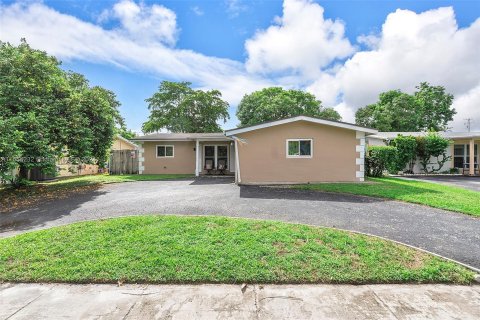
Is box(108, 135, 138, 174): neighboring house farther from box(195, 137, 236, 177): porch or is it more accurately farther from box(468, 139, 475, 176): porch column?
box(468, 139, 475, 176): porch column

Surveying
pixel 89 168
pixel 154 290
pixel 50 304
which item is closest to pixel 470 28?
pixel 154 290

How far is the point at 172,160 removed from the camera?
722 inches

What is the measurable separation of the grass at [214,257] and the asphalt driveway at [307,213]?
2.90 ft

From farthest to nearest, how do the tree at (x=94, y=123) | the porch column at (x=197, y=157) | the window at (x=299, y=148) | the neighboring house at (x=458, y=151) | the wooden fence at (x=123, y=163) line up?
the wooden fence at (x=123, y=163)
the neighboring house at (x=458, y=151)
the porch column at (x=197, y=157)
the window at (x=299, y=148)
the tree at (x=94, y=123)

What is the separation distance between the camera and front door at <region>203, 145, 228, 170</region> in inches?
702

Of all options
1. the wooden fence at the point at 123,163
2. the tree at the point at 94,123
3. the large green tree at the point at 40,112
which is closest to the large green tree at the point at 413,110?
the wooden fence at the point at 123,163

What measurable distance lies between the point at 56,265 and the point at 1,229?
359 centimetres

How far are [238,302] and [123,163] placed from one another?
18.5 meters

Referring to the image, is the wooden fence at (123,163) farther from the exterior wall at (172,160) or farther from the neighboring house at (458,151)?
the neighboring house at (458,151)

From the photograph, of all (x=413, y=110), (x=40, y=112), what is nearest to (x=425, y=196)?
(x=40, y=112)

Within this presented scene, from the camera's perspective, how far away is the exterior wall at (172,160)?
18.3m

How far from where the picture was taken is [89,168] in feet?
68.9

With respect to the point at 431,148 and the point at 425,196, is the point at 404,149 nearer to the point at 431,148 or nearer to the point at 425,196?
the point at 431,148

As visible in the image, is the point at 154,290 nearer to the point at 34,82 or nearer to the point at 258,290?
the point at 258,290
